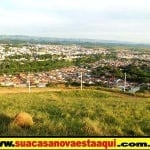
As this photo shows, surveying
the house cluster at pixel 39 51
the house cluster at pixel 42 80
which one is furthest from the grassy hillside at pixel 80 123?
the house cluster at pixel 39 51

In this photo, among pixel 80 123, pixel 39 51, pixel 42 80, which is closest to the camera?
pixel 80 123

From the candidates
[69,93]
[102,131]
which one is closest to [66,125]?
[102,131]

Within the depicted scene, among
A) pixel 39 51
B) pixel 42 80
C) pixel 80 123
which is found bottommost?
pixel 39 51

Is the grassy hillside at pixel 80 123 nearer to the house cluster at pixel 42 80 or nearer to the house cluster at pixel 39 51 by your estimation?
the house cluster at pixel 42 80

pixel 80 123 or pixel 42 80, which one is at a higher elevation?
pixel 80 123

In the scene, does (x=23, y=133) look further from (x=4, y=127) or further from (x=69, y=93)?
(x=69, y=93)

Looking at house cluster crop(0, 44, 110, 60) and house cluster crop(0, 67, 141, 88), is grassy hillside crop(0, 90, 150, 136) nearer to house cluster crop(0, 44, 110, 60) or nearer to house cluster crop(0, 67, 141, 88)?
house cluster crop(0, 67, 141, 88)

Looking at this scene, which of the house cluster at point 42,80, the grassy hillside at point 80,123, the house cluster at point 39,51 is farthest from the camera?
the house cluster at point 39,51

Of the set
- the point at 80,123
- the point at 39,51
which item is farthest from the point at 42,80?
the point at 39,51

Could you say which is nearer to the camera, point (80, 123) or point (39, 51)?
point (80, 123)

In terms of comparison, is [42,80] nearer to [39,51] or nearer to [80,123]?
[80,123]

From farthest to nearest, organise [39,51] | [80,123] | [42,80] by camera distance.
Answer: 1. [39,51]
2. [42,80]
3. [80,123]

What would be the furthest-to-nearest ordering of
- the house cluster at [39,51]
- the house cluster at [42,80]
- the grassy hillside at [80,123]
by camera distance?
the house cluster at [39,51], the house cluster at [42,80], the grassy hillside at [80,123]
